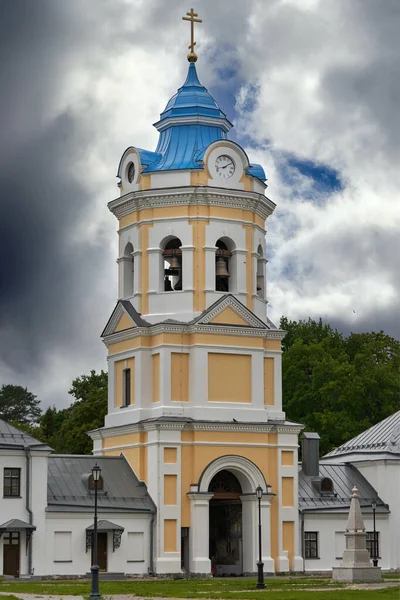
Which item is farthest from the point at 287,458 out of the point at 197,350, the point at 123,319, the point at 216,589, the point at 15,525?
the point at 216,589

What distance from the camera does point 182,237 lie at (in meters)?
54.8

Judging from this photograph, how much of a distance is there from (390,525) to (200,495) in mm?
9718

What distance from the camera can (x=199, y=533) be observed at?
5178 centimetres

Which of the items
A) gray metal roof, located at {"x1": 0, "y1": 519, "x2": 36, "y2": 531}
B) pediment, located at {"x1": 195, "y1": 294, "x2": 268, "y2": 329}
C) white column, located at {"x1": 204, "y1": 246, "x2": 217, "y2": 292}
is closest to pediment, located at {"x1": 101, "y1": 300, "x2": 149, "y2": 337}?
pediment, located at {"x1": 195, "y1": 294, "x2": 268, "y2": 329}

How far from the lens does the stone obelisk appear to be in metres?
44.6

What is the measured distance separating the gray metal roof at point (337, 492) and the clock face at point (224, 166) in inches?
517

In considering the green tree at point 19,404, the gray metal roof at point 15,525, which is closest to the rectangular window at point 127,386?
the gray metal roof at point 15,525

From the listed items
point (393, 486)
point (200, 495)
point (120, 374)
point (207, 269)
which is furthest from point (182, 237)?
point (393, 486)

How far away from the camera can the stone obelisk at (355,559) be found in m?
44.6

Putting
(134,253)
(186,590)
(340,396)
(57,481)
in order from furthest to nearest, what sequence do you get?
(340,396) < (134,253) < (57,481) < (186,590)

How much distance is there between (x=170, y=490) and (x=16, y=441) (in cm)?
640

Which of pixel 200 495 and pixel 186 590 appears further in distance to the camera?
pixel 200 495

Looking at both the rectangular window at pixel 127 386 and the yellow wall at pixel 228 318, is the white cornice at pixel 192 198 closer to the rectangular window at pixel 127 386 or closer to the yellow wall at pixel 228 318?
the yellow wall at pixel 228 318

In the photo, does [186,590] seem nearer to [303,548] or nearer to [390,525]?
[303,548]
